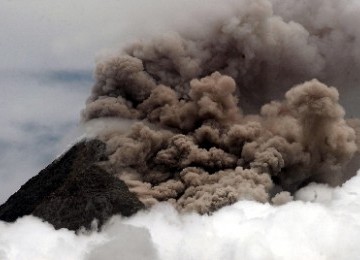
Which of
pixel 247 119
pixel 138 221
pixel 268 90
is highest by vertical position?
pixel 268 90

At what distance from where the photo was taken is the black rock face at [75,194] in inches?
2245

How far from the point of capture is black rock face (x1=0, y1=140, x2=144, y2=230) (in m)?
57.0

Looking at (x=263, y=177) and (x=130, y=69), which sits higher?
(x=130, y=69)

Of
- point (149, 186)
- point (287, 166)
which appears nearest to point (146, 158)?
point (149, 186)

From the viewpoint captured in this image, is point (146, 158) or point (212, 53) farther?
point (212, 53)

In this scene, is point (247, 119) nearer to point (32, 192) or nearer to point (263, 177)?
point (263, 177)

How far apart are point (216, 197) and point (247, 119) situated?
893 cm

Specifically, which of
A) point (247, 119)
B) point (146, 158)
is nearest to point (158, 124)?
point (146, 158)

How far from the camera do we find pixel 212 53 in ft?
201

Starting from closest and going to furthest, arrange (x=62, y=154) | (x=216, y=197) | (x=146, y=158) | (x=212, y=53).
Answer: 1. (x=216, y=197)
2. (x=146, y=158)
3. (x=212, y=53)
4. (x=62, y=154)

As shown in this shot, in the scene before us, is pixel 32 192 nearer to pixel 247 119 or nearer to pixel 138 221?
pixel 138 221

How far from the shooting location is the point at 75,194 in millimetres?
59531

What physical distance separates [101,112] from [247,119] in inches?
444

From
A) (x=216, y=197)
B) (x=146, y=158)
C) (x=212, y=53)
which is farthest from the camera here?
(x=212, y=53)
